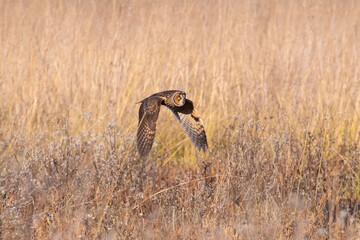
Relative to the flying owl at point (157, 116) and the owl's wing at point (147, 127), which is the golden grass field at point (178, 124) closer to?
the flying owl at point (157, 116)

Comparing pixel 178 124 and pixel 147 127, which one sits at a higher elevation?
pixel 147 127

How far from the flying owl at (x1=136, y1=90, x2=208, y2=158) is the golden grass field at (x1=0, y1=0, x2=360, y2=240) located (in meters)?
0.32

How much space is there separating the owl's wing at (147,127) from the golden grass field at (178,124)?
457 millimetres

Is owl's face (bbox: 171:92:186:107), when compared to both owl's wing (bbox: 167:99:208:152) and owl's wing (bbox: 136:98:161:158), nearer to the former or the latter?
owl's wing (bbox: 136:98:161:158)

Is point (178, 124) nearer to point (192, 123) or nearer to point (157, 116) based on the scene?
point (192, 123)

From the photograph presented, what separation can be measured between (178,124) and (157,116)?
76.2 inches

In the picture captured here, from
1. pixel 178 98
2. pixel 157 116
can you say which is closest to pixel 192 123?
pixel 178 98

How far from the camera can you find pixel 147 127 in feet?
9.25

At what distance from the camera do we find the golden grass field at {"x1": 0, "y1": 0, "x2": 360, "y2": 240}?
10.5 feet

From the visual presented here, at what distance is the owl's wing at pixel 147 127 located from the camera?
278cm

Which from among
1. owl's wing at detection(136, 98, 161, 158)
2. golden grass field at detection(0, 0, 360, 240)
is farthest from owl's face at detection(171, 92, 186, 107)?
golden grass field at detection(0, 0, 360, 240)

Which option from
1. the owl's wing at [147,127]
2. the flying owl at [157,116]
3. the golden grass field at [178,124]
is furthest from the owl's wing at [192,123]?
the owl's wing at [147,127]

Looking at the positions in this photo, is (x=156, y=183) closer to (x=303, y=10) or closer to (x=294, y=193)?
(x=294, y=193)

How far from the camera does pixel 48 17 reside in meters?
5.64
